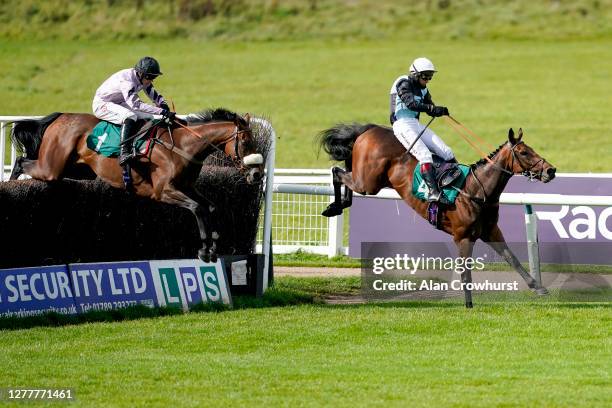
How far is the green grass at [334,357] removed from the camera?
779 cm

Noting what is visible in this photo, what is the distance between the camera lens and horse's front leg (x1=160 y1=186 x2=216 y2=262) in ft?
37.2

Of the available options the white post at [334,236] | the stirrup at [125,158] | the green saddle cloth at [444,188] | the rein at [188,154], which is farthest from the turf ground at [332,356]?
the white post at [334,236]

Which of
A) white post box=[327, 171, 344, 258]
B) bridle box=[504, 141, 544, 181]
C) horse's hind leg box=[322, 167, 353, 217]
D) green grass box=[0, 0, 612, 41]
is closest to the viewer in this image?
bridle box=[504, 141, 544, 181]

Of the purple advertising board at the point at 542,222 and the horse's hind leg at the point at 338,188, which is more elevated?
the horse's hind leg at the point at 338,188

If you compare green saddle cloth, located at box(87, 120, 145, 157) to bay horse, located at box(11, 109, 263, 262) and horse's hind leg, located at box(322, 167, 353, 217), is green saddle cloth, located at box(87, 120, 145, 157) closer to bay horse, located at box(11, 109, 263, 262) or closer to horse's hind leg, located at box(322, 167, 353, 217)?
bay horse, located at box(11, 109, 263, 262)

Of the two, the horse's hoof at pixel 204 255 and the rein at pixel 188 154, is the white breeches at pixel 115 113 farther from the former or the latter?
the horse's hoof at pixel 204 255

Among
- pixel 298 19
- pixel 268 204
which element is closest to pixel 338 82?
pixel 298 19

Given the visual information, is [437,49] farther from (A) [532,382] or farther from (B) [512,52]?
(A) [532,382]

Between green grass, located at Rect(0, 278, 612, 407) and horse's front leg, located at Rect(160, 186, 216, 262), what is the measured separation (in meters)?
0.58

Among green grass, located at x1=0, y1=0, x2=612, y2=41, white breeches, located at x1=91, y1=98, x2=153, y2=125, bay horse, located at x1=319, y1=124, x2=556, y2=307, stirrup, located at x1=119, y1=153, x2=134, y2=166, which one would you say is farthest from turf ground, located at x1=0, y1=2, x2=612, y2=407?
green grass, located at x1=0, y1=0, x2=612, y2=41

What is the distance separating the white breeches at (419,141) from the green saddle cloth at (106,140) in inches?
96.8

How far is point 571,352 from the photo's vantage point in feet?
30.4

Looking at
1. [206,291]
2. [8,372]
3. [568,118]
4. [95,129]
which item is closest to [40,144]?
[95,129]

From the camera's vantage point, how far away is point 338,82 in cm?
3825
